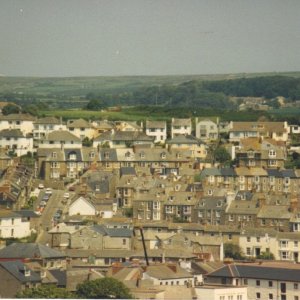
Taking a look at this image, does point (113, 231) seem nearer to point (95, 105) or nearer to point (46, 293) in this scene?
point (46, 293)

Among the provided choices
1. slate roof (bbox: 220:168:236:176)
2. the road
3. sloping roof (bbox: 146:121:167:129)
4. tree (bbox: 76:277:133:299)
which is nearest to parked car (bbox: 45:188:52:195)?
the road

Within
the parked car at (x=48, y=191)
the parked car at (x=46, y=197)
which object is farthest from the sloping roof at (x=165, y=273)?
the parked car at (x=48, y=191)

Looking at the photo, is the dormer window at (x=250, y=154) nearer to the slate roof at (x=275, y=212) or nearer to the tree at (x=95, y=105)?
the slate roof at (x=275, y=212)

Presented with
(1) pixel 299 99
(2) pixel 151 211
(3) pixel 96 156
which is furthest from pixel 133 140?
(1) pixel 299 99

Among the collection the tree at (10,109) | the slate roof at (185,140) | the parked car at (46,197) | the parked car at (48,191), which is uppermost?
the tree at (10,109)

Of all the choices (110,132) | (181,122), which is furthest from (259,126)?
(110,132)

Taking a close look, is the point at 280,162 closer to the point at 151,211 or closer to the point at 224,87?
the point at 151,211
